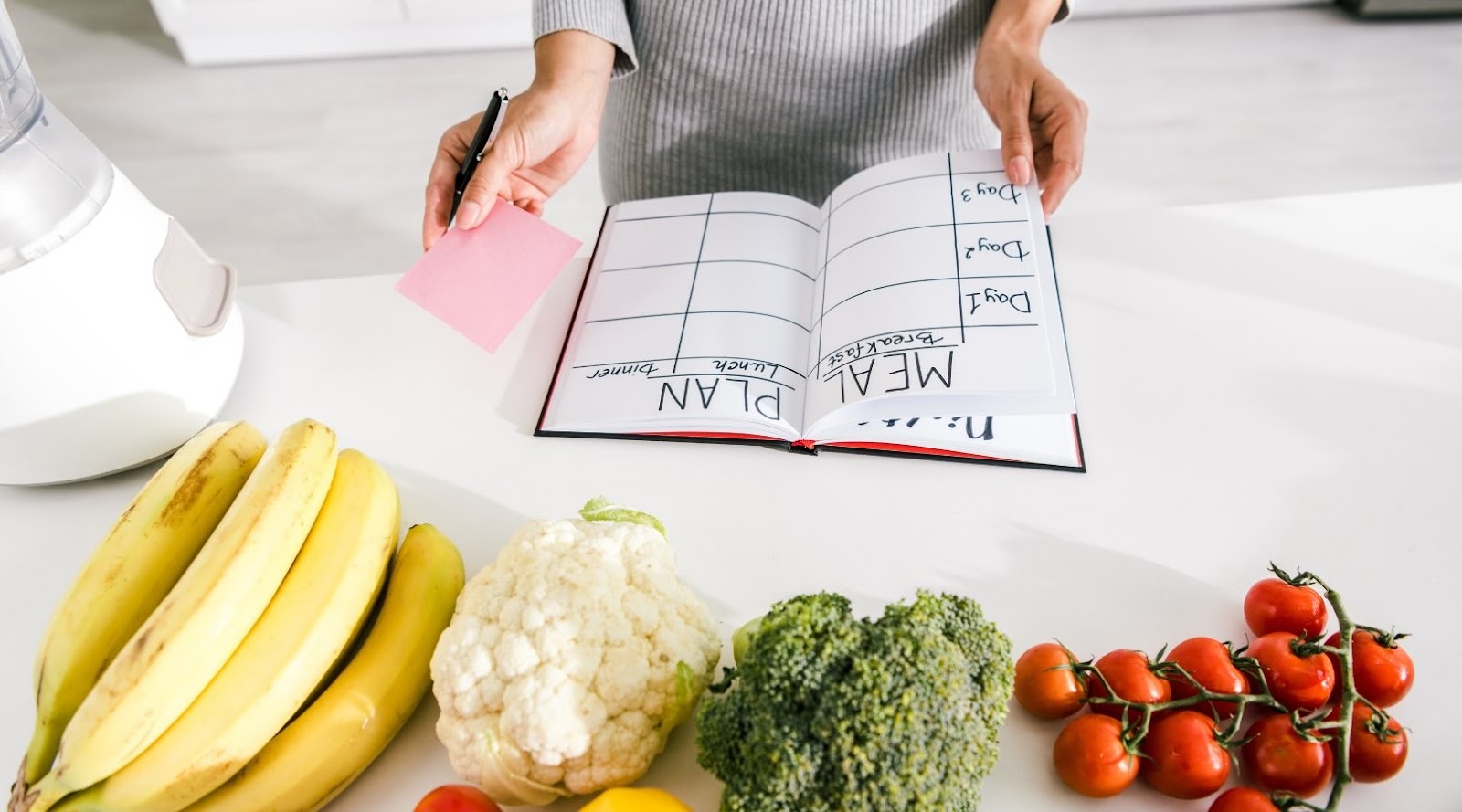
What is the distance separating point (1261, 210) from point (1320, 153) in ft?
5.12

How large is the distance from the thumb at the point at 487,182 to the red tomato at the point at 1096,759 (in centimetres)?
66

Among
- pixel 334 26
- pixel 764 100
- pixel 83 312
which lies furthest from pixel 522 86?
pixel 83 312

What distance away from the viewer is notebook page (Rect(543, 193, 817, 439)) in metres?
0.83

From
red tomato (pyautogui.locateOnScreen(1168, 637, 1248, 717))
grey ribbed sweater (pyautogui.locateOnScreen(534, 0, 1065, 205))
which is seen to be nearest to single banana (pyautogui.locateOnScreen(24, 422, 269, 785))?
grey ribbed sweater (pyautogui.locateOnScreen(534, 0, 1065, 205))

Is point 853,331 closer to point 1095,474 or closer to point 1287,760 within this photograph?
point 1095,474

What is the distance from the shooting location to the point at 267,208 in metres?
2.35

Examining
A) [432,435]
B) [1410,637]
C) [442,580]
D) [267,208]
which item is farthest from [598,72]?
[267,208]

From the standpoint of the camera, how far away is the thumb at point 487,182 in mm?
858

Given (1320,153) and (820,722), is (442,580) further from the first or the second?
(1320,153)

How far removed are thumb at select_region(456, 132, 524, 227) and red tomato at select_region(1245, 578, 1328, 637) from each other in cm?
73

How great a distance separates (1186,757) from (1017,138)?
60 centimetres

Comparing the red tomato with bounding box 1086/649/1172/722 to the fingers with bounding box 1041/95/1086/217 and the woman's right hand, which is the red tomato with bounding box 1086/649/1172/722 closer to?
the fingers with bounding box 1041/95/1086/217

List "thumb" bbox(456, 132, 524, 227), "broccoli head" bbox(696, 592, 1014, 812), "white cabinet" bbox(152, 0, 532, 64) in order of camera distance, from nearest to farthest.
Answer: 1. "broccoli head" bbox(696, 592, 1014, 812)
2. "thumb" bbox(456, 132, 524, 227)
3. "white cabinet" bbox(152, 0, 532, 64)

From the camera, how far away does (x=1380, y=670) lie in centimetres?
61
